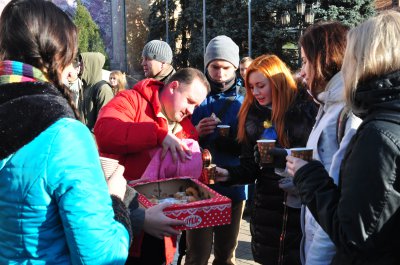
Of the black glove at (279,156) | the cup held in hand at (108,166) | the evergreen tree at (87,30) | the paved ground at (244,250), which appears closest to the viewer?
the cup held in hand at (108,166)

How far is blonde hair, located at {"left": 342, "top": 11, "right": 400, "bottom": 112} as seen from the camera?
1618mm

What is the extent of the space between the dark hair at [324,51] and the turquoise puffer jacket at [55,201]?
1.43 meters

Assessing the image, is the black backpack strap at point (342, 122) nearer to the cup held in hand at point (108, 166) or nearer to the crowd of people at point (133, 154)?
the crowd of people at point (133, 154)

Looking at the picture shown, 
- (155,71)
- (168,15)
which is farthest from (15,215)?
(168,15)

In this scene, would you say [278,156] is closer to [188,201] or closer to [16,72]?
[188,201]

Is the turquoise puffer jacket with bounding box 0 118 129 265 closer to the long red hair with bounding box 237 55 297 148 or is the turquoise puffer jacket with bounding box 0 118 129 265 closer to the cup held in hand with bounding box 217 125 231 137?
the long red hair with bounding box 237 55 297 148

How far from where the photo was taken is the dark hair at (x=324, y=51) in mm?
2348

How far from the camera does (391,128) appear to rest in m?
1.51

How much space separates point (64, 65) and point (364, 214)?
3.97ft

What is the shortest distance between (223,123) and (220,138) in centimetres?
24

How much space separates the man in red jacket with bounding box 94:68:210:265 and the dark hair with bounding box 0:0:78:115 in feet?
3.52

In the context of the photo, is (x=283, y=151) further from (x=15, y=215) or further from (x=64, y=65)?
(x=15, y=215)

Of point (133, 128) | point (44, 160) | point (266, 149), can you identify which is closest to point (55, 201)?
point (44, 160)

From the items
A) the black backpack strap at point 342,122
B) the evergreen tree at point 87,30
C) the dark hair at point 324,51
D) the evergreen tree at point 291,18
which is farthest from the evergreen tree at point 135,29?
the black backpack strap at point 342,122
